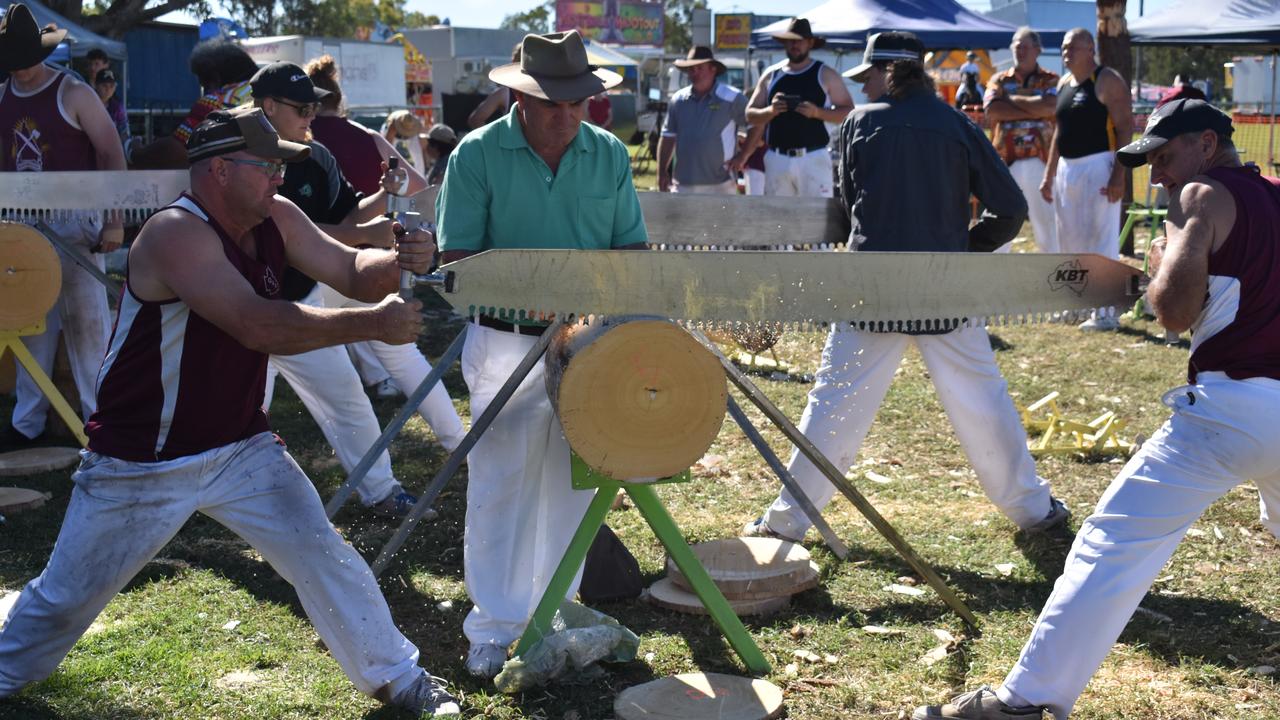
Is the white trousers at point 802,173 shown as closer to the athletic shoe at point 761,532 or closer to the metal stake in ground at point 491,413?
the athletic shoe at point 761,532

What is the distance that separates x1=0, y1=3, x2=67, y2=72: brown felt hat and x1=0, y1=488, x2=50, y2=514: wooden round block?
222 cm

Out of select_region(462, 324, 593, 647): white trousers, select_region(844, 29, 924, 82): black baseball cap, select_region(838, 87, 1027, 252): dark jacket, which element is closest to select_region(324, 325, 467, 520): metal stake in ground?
select_region(462, 324, 593, 647): white trousers

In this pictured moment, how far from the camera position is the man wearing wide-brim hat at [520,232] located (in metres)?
4.15

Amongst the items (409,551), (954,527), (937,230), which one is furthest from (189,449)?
(954,527)

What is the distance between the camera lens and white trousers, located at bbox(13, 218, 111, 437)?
269 inches

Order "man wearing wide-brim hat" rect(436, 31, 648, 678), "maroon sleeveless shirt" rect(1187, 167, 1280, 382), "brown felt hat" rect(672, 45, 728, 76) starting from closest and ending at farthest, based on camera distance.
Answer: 1. "maroon sleeveless shirt" rect(1187, 167, 1280, 382)
2. "man wearing wide-brim hat" rect(436, 31, 648, 678)
3. "brown felt hat" rect(672, 45, 728, 76)

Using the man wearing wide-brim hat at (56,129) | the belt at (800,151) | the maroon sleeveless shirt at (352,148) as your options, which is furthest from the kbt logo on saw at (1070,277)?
the belt at (800,151)

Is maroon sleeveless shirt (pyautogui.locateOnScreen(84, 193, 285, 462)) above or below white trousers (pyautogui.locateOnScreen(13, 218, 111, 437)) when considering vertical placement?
above

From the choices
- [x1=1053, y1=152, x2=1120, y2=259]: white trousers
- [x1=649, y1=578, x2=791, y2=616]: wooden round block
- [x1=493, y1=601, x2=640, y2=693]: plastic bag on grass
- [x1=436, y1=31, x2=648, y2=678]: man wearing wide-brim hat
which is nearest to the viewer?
[x1=493, y1=601, x2=640, y2=693]: plastic bag on grass

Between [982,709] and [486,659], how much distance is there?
162 cm

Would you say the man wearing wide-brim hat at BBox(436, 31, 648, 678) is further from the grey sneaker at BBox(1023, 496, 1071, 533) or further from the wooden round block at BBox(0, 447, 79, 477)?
the wooden round block at BBox(0, 447, 79, 477)

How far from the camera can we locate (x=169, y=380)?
3.59 m

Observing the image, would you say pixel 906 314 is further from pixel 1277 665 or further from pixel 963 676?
pixel 1277 665

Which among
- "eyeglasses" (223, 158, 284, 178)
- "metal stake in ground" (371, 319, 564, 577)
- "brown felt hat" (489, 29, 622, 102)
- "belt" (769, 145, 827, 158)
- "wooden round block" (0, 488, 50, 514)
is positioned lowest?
"wooden round block" (0, 488, 50, 514)
